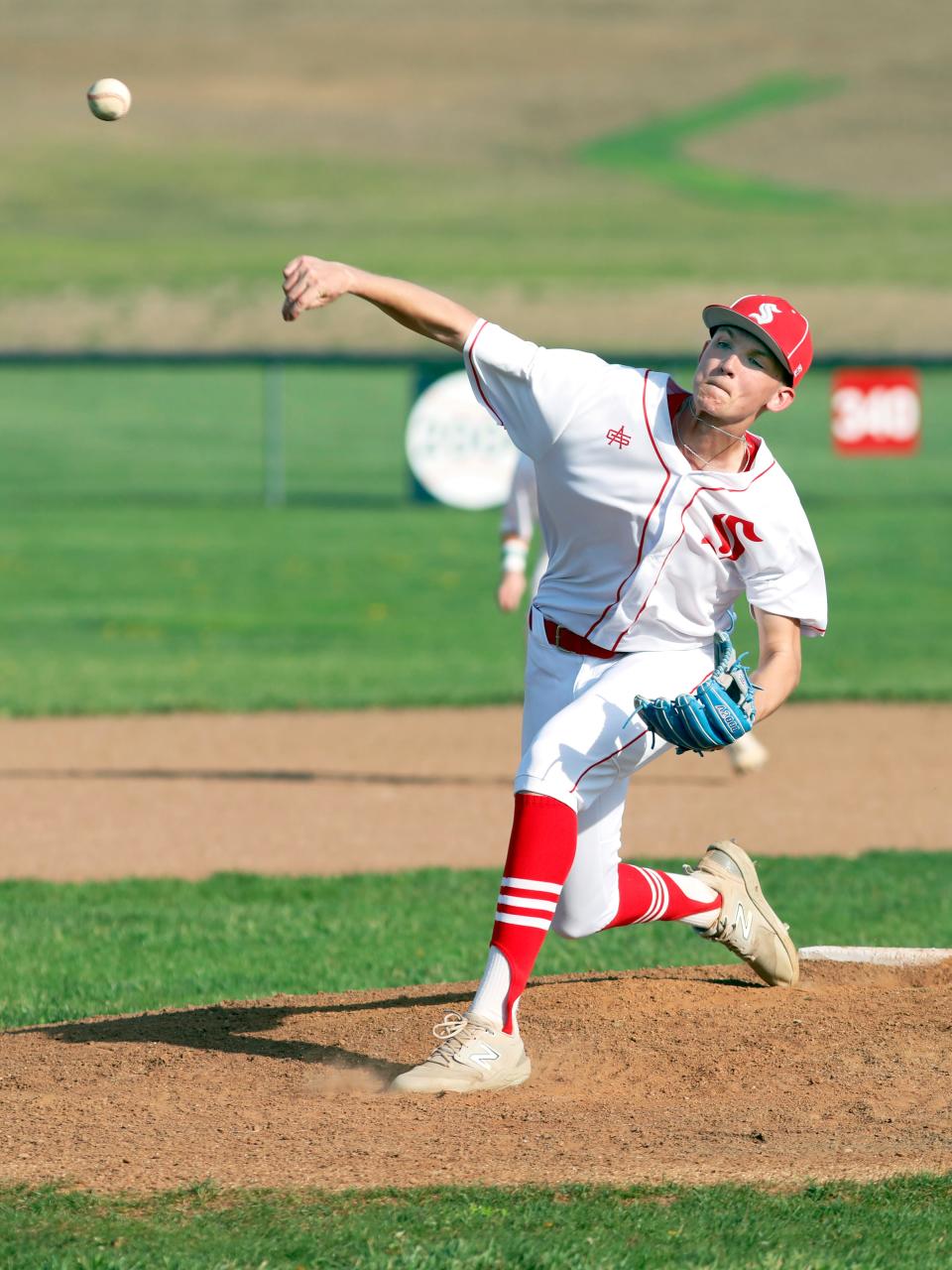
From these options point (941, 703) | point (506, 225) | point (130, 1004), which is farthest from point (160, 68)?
point (130, 1004)

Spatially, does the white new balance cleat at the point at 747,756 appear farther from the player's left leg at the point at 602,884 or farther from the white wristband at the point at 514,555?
the player's left leg at the point at 602,884

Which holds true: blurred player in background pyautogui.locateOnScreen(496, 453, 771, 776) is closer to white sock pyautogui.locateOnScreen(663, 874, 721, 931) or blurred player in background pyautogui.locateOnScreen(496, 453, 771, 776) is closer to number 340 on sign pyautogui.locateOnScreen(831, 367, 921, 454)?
white sock pyautogui.locateOnScreen(663, 874, 721, 931)

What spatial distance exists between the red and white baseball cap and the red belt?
2.70 ft

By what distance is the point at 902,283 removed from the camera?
4853cm

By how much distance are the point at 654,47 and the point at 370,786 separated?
72.8 metres

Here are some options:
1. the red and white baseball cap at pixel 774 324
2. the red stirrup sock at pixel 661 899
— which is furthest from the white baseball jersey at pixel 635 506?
the red stirrup sock at pixel 661 899

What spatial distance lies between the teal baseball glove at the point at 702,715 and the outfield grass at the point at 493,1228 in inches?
43.6

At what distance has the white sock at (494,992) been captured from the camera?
4.89 m

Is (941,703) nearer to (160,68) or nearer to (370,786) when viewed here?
(370,786)

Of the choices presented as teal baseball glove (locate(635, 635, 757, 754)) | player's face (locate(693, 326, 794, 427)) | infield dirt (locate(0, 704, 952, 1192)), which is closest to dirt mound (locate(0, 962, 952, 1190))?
infield dirt (locate(0, 704, 952, 1192))

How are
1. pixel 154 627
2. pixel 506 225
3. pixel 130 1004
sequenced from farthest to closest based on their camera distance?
pixel 506 225 < pixel 154 627 < pixel 130 1004

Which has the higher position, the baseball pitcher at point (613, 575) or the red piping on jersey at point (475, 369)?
the red piping on jersey at point (475, 369)

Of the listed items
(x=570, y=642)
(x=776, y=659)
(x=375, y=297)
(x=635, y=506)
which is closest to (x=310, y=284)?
(x=375, y=297)

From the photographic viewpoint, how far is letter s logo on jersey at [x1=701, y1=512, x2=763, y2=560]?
16.6 ft
